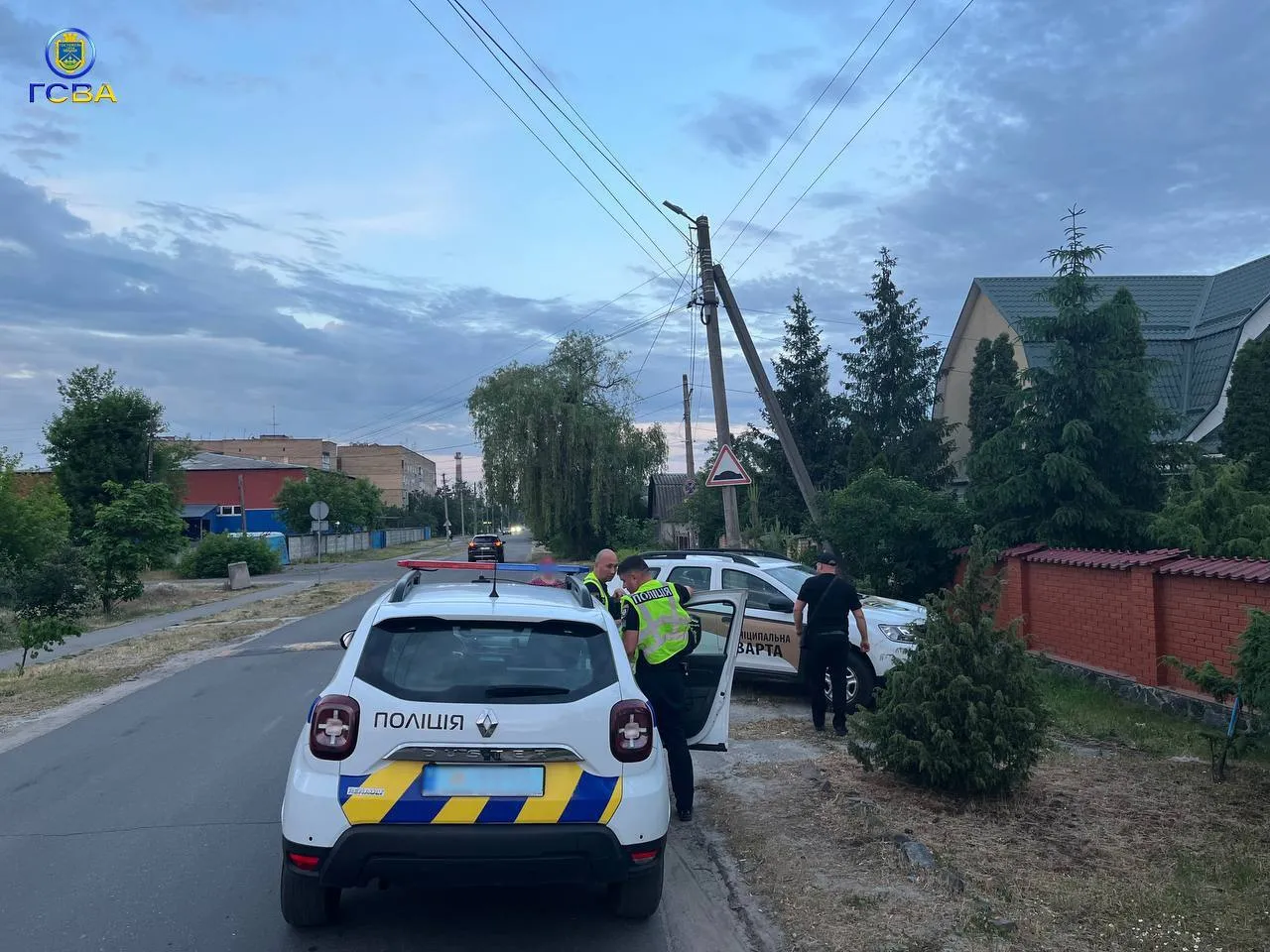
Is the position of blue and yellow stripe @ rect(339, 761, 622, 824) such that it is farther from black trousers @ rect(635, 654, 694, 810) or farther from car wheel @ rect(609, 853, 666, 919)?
black trousers @ rect(635, 654, 694, 810)

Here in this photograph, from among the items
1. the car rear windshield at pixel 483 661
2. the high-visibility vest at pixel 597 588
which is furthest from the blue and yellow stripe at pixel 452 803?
the high-visibility vest at pixel 597 588

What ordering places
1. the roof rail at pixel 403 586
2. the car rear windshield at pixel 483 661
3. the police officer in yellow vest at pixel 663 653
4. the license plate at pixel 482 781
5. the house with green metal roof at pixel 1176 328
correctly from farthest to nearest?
the house with green metal roof at pixel 1176 328 < the police officer in yellow vest at pixel 663 653 < the roof rail at pixel 403 586 < the car rear windshield at pixel 483 661 < the license plate at pixel 482 781

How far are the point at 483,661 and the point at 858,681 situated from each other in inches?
233

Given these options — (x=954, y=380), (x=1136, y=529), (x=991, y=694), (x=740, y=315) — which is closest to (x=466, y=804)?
(x=991, y=694)

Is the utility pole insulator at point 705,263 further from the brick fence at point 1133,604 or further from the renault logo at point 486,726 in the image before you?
the renault logo at point 486,726

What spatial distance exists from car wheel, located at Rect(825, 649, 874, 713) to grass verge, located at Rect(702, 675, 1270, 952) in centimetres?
147

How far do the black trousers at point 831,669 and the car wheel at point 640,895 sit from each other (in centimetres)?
410

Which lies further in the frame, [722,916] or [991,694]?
[991,694]

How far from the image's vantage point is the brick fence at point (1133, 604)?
28.3 feet

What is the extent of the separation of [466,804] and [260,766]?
452 centimetres

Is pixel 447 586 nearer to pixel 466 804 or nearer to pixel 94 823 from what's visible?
pixel 466 804

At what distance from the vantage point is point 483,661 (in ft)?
14.8

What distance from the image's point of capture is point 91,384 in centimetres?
3778

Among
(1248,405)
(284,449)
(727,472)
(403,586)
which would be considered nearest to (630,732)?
(403,586)
